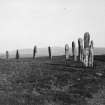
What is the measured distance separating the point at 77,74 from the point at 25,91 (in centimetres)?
783

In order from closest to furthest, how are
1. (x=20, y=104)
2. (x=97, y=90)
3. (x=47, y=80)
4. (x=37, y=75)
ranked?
(x=20, y=104), (x=97, y=90), (x=47, y=80), (x=37, y=75)

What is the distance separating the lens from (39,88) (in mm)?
16422

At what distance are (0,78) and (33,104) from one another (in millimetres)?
7485

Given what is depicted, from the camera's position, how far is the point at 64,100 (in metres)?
14.0

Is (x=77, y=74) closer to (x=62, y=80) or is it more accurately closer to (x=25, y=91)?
(x=62, y=80)

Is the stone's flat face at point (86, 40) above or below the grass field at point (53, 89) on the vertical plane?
above

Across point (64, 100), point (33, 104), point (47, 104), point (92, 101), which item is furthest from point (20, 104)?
point (92, 101)

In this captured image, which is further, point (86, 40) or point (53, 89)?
point (86, 40)

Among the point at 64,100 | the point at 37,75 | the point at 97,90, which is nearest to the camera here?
the point at 64,100

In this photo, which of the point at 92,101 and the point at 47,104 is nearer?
the point at 47,104

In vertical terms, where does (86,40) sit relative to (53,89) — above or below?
above

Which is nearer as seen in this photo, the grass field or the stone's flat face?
the grass field

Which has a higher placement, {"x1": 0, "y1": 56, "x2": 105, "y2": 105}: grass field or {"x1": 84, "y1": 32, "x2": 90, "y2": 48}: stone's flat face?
{"x1": 84, "y1": 32, "x2": 90, "y2": 48}: stone's flat face

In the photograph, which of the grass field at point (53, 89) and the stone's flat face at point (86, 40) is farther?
the stone's flat face at point (86, 40)
